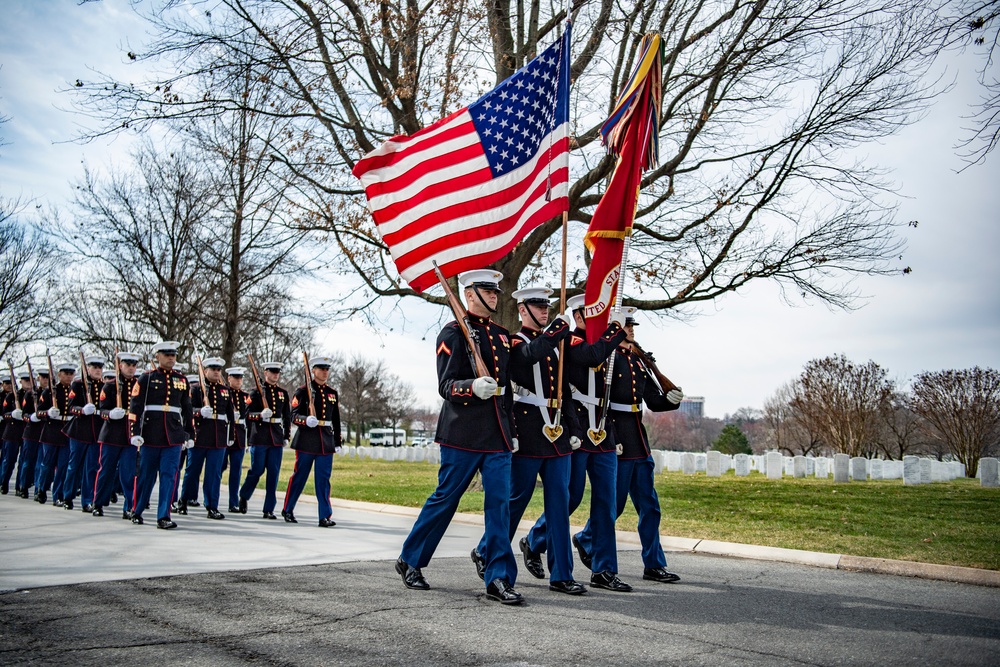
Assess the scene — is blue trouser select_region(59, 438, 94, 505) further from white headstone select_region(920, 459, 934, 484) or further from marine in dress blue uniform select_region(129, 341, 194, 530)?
white headstone select_region(920, 459, 934, 484)

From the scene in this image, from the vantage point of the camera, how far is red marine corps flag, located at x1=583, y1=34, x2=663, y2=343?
20.3ft

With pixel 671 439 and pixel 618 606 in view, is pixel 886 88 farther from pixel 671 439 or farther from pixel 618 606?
pixel 671 439

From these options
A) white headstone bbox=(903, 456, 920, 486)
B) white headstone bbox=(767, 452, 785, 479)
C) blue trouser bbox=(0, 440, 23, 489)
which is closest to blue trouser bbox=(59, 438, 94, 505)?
blue trouser bbox=(0, 440, 23, 489)

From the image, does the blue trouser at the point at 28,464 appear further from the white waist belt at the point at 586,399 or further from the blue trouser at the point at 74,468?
the white waist belt at the point at 586,399

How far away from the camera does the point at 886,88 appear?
1487cm

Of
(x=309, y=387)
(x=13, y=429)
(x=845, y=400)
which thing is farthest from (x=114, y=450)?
(x=845, y=400)

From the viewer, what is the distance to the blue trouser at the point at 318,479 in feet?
33.4

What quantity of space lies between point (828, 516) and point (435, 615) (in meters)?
7.75

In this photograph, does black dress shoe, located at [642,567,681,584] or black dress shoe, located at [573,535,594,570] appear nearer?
black dress shoe, located at [642,567,681,584]

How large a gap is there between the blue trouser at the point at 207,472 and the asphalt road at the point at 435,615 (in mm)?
3668

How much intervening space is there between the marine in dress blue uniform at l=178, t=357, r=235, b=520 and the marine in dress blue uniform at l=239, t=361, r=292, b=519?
1.34 ft

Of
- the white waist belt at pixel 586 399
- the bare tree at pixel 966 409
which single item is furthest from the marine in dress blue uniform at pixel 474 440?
the bare tree at pixel 966 409

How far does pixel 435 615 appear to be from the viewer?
4711 millimetres

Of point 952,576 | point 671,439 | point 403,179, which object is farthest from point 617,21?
point 671,439
